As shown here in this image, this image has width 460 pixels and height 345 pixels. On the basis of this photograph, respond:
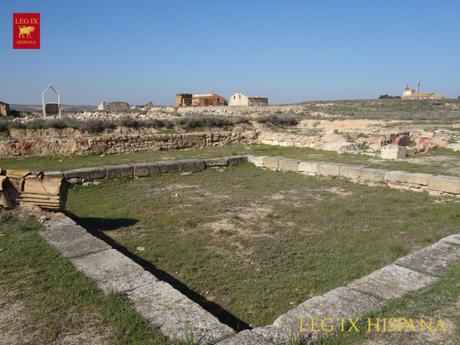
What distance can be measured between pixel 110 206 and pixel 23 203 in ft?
5.81

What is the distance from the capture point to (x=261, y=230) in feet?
19.9

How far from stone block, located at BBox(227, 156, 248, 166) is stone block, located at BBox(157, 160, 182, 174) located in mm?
1769

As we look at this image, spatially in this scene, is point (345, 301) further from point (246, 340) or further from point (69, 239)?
point (69, 239)

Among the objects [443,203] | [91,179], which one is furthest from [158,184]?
[443,203]

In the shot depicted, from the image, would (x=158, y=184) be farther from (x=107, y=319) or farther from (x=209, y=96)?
(x=209, y=96)

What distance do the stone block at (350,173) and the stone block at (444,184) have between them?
5.52 ft

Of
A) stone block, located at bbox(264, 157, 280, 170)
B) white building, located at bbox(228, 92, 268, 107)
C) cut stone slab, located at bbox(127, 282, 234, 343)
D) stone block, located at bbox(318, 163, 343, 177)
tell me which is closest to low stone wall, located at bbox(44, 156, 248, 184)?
stone block, located at bbox(264, 157, 280, 170)

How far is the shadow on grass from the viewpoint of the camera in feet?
11.6

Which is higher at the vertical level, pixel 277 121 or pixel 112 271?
pixel 277 121

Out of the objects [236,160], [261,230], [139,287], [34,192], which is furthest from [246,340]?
[236,160]

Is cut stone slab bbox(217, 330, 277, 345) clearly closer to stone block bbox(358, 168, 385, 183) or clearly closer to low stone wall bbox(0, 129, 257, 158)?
stone block bbox(358, 168, 385, 183)

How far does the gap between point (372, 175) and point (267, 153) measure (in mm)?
5654

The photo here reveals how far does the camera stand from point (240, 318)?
353 cm

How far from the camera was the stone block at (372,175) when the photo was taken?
915 cm
